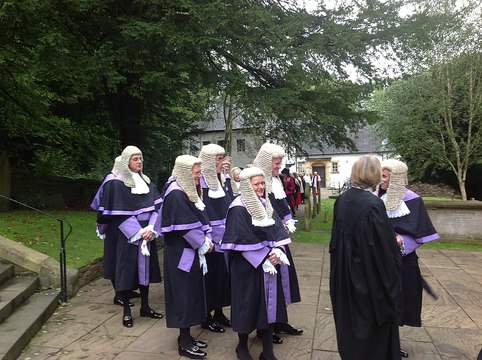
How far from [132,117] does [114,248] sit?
8.34 metres

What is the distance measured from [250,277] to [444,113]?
1775cm

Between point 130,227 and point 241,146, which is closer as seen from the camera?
point 130,227

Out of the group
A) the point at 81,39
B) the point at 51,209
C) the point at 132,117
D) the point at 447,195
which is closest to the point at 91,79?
the point at 81,39

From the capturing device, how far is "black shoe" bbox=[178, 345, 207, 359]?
4.14 metres

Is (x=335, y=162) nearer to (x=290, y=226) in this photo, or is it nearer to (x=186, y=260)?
(x=290, y=226)

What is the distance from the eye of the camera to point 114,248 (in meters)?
5.60

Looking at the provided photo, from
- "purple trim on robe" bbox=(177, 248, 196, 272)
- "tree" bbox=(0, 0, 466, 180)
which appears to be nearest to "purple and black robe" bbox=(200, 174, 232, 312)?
"purple trim on robe" bbox=(177, 248, 196, 272)

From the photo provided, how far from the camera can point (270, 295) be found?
3930mm

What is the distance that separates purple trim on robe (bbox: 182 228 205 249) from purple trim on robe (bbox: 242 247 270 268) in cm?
59

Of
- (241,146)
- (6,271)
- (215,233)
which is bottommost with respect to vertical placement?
(6,271)

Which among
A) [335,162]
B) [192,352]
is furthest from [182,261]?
[335,162]

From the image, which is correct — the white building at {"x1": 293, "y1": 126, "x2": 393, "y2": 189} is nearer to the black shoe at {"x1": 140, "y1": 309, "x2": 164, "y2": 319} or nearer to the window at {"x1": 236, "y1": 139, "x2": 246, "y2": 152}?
the window at {"x1": 236, "y1": 139, "x2": 246, "y2": 152}

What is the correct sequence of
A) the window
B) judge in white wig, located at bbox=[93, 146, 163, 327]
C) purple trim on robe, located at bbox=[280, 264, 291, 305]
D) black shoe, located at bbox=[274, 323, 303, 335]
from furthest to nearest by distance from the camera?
the window
judge in white wig, located at bbox=[93, 146, 163, 327]
black shoe, located at bbox=[274, 323, 303, 335]
purple trim on robe, located at bbox=[280, 264, 291, 305]

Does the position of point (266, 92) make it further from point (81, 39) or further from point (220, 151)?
point (220, 151)
